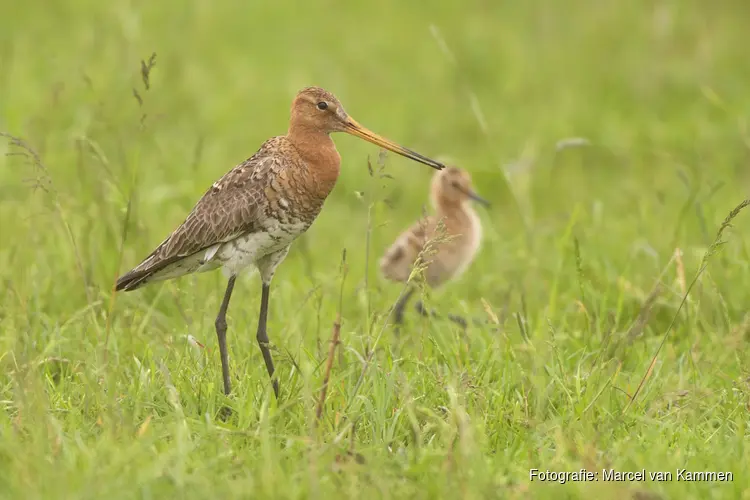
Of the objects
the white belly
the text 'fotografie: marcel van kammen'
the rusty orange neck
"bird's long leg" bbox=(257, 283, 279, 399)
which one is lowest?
the text 'fotografie: marcel van kammen'

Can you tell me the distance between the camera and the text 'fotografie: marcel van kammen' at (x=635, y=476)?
13.3 feet

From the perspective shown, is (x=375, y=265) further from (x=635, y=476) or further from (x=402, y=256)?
(x=635, y=476)

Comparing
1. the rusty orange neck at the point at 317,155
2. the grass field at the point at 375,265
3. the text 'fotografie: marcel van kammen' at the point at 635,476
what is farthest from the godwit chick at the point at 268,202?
the text 'fotografie: marcel van kammen' at the point at 635,476

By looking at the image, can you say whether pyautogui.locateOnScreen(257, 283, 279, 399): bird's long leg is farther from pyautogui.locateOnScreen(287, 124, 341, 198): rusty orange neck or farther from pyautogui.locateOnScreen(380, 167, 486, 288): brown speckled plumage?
pyautogui.locateOnScreen(380, 167, 486, 288): brown speckled plumage

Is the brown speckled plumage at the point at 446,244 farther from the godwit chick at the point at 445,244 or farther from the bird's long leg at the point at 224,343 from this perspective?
the bird's long leg at the point at 224,343

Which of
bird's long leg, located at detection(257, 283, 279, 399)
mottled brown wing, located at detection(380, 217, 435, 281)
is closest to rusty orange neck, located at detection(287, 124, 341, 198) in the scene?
bird's long leg, located at detection(257, 283, 279, 399)

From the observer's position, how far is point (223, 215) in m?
5.16

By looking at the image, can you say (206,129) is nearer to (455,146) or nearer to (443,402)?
(455,146)

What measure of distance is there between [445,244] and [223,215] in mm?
2158

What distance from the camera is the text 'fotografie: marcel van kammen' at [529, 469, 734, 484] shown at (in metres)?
4.05

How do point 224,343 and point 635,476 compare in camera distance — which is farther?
point 224,343

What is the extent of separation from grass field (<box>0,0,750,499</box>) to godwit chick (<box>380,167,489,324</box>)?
18 centimetres

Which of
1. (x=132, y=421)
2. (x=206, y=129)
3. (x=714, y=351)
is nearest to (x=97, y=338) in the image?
(x=132, y=421)

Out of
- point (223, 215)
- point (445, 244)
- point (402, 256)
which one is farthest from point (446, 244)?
point (223, 215)
